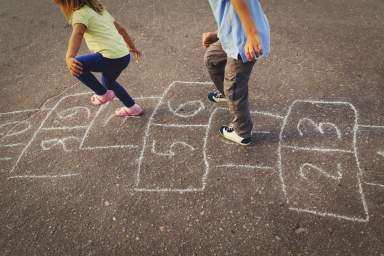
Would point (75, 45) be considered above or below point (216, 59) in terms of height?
above

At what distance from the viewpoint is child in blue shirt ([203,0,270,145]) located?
6.61ft

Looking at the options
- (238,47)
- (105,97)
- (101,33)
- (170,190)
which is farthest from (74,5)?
(170,190)

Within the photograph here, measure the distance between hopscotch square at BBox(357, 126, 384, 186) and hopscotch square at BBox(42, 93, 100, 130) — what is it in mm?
2652

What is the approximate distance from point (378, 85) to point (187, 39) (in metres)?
2.46

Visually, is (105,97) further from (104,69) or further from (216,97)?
(216,97)

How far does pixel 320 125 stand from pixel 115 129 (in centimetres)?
201

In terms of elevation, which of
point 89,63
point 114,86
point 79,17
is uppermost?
point 79,17

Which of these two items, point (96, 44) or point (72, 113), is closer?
point (96, 44)

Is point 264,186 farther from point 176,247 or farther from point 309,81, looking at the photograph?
point 309,81

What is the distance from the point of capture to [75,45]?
257 cm

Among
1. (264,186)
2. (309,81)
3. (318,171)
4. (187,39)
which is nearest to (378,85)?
(309,81)

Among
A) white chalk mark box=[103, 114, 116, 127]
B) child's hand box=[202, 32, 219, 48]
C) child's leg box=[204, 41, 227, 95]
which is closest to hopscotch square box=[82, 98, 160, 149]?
white chalk mark box=[103, 114, 116, 127]

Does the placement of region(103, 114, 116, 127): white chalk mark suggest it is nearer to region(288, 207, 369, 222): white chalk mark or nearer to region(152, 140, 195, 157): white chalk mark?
region(152, 140, 195, 157): white chalk mark

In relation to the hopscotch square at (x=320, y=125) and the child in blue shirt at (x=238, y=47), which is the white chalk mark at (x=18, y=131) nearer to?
the child in blue shirt at (x=238, y=47)
